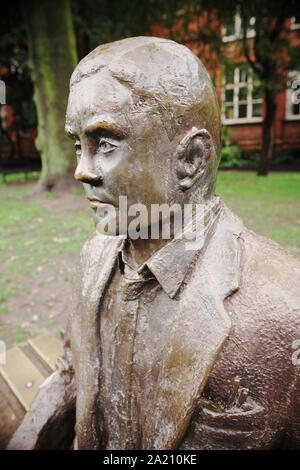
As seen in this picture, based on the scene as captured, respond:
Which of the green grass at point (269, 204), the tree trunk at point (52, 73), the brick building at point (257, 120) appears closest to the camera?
the green grass at point (269, 204)

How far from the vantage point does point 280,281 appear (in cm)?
133

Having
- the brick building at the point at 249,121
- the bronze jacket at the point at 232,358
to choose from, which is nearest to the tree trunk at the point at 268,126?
the brick building at the point at 249,121

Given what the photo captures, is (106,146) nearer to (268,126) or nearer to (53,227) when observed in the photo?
(53,227)

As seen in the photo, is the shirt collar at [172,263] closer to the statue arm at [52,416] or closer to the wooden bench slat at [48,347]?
the statue arm at [52,416]

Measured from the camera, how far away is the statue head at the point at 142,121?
1.20 meters

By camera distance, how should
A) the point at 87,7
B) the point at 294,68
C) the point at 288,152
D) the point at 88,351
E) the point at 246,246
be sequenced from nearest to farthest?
the point at 246,246
the point at 88,351
the point at 294,68
the point at 87,7
the point at 288,152

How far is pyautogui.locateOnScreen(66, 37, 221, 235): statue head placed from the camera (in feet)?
3.95

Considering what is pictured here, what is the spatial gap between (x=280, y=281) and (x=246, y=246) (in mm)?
204

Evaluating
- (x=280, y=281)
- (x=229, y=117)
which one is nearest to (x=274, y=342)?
(x=280, y=281)

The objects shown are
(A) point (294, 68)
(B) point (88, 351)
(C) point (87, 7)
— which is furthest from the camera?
(C) point (87, 7)

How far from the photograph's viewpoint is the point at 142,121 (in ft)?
3.97

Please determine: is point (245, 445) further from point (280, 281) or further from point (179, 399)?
point (280, 281)

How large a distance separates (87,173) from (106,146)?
0.12 metres

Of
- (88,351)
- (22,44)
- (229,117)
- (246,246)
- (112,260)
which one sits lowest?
(88,351)
